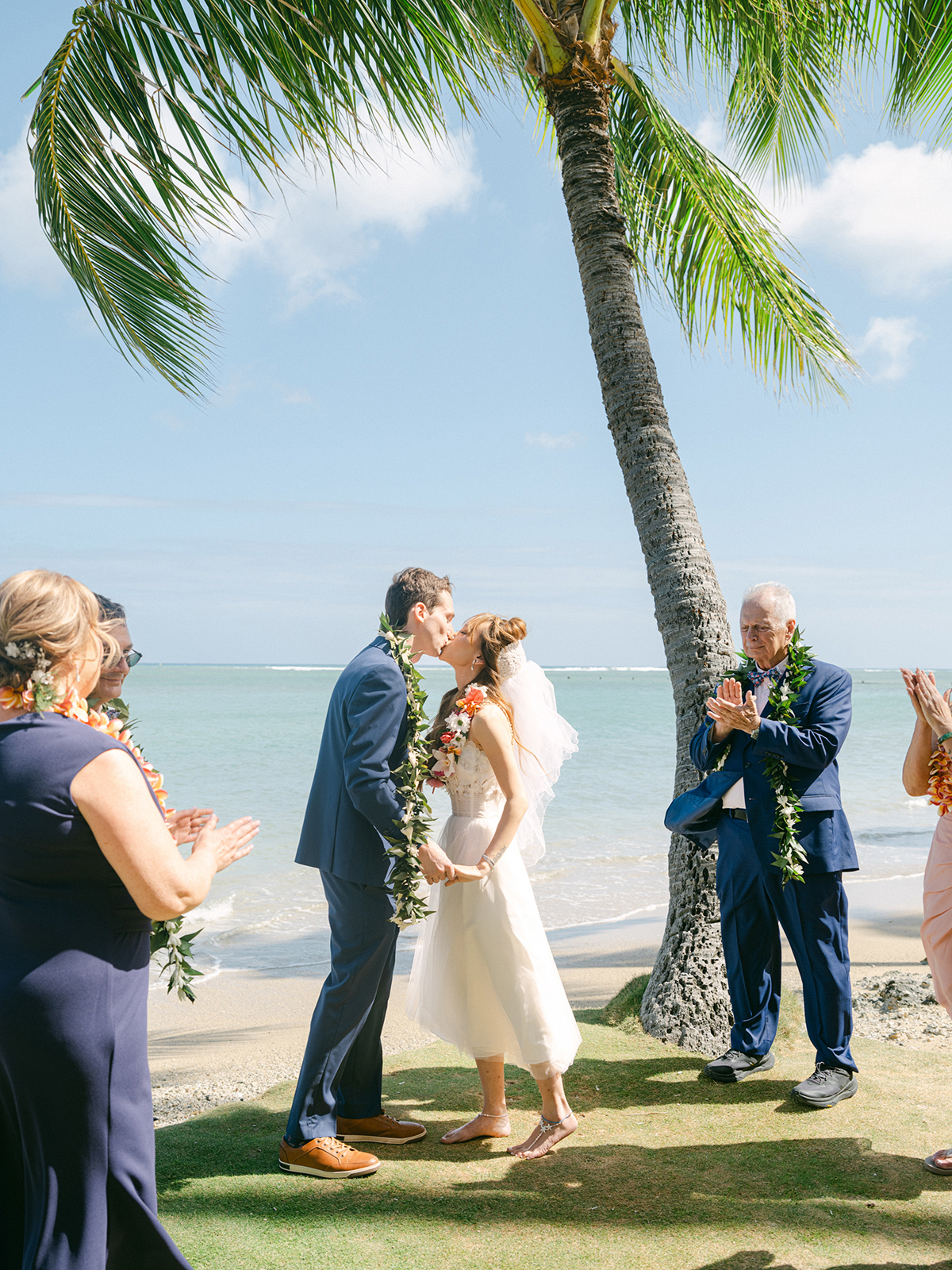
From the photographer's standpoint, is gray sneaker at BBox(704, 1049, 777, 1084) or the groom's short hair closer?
the groom's short hair

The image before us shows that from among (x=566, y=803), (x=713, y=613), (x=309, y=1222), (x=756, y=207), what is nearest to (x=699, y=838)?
(x=713, y=613)

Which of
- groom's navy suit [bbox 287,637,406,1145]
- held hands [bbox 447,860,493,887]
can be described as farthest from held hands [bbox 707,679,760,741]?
groom's navy suit [bbox 287,637,406,1145]

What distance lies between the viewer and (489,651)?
4312mm

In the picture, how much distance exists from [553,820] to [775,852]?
14.2 meters

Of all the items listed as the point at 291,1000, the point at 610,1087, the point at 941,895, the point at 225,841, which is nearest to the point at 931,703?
the point at 941,895

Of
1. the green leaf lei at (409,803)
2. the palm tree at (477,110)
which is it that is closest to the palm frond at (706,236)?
the palm tree at (477,110)

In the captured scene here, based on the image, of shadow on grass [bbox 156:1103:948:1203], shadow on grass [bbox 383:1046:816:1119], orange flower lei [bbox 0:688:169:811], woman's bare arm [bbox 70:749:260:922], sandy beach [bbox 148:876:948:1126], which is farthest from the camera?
sandy beach [bbox 148:876:948:1126]

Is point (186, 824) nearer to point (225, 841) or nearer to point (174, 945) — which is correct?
point (225, 841)

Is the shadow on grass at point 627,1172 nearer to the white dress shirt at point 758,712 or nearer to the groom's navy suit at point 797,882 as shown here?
the groom's navy suit at point 797,882

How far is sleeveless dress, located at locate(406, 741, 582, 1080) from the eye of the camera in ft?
13.4

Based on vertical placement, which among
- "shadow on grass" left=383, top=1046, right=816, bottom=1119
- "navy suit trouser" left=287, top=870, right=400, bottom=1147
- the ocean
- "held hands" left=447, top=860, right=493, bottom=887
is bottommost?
the ocean

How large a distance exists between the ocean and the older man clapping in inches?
121

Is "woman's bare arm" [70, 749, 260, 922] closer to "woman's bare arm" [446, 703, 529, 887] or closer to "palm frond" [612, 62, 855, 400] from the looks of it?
"woman's bare arm" [446, 703, 529, 887]

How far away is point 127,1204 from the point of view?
239 cm
